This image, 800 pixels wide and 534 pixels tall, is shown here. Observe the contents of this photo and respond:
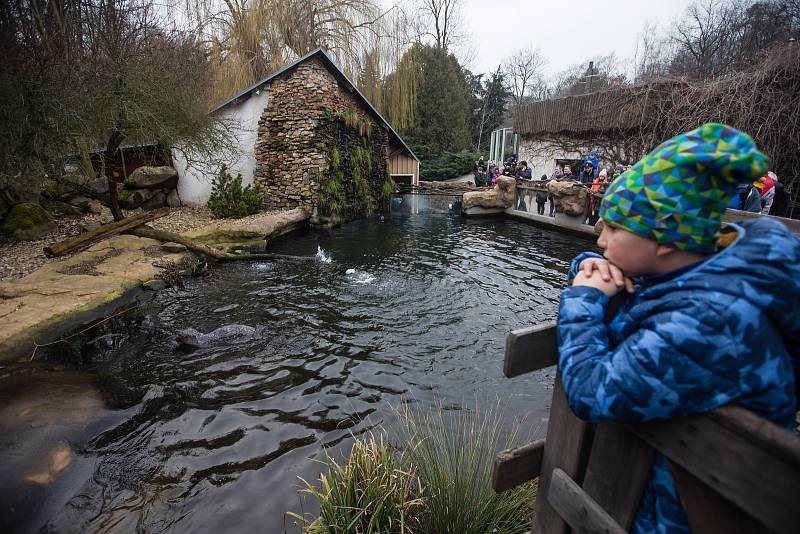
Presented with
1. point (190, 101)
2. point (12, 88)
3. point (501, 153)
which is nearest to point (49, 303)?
point (12, 88)

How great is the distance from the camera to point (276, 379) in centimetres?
455

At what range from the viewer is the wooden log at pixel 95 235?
24.4ft

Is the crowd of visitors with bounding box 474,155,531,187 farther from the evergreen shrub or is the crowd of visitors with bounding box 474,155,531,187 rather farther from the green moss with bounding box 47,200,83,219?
the green moss with bounding box 47,200,83,219

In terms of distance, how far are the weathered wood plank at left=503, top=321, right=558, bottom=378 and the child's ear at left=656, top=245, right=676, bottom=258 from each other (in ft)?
1.16

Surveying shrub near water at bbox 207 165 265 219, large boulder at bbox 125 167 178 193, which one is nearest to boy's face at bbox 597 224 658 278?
shrub near water at bbox 207 165 265 219

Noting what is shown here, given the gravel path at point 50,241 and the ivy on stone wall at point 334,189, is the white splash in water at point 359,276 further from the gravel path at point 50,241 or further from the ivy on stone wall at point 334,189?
the ivy on stone wall at point 334,189

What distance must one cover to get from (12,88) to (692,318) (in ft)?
25.1

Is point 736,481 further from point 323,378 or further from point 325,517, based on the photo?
point 323,378

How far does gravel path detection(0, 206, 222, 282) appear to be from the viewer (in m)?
6.95

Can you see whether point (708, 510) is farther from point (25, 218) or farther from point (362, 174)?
point (362, 174)

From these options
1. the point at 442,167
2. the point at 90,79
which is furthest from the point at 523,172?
the point at 90,79

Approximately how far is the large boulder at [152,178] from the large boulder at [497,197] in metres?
10.3

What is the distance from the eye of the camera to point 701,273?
0.94m

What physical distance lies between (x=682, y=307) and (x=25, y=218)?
1160 cm
